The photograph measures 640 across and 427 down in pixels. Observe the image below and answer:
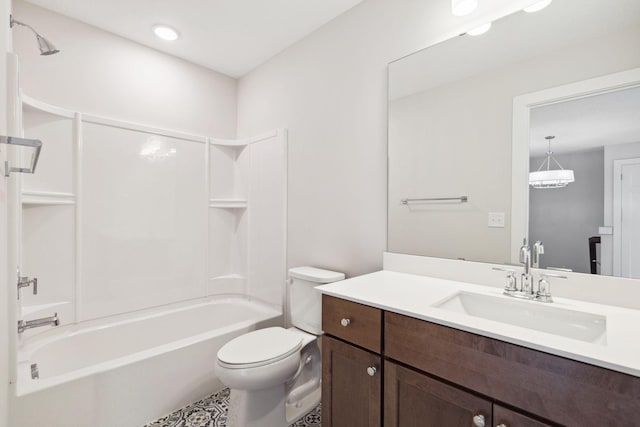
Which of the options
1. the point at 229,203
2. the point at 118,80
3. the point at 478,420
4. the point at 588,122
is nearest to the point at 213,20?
the point at 118,80

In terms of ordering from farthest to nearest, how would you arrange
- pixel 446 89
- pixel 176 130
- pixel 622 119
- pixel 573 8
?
pixel 176 130 < pixel 446 89 < pixel 573 8 < pixel 622 119

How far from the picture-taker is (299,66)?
90.6 inches

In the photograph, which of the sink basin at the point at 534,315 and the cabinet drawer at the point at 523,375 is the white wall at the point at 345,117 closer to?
the sink basin at the point at 534,315

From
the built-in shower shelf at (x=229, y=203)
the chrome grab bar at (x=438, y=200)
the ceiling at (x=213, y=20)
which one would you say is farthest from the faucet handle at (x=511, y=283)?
the built-in shower shelf at (x=229, y=203)

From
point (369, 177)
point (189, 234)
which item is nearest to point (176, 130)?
point (189, 234)

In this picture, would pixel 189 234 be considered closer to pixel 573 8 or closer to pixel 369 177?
pixel 369 177

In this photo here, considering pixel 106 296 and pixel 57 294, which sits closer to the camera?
pixel 57 294

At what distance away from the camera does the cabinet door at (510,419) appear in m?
0.79

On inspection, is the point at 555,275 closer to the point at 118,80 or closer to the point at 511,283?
the point at 511,283

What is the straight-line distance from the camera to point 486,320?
3.14 ft

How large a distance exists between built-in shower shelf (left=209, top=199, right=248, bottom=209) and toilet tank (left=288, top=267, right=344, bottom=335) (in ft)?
3.41

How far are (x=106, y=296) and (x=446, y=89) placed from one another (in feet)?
8.66

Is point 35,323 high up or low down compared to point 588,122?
down

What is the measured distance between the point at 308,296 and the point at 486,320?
1171 millimetres
